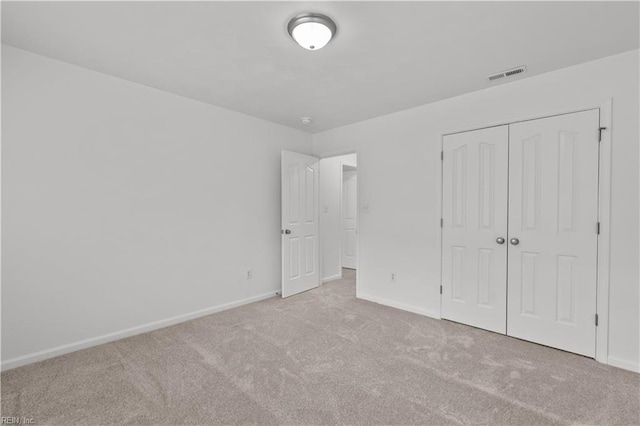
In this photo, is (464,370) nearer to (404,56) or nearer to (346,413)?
(346,413)

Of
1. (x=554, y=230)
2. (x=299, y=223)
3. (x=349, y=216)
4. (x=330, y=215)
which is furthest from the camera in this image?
(x=349, y=216)

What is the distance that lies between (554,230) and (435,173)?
4.02ft

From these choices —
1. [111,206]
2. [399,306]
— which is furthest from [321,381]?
[111,206]

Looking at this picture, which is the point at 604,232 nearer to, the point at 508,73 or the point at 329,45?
the point at 508,73

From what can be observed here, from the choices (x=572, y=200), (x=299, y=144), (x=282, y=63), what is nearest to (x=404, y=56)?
(x=282, y=63)

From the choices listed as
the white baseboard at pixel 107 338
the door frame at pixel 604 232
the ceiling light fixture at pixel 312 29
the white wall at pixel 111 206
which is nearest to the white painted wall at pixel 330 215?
the white wall at pixel 111 206

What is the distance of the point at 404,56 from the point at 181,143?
95.1 inches

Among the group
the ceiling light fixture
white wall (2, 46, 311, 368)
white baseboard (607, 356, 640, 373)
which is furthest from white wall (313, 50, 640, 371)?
the ceiling light fixture

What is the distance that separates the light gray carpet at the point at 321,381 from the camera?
5.78ft

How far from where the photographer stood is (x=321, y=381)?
82.5 inches

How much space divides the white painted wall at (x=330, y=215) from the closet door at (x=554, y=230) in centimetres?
276

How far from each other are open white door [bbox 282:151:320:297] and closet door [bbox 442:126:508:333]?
6.40ft

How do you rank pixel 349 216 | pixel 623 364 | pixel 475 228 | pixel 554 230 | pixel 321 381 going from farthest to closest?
pixel 349 216, pixel 475 228, pixel 554 230, pixel 623 364, pixel 321 381

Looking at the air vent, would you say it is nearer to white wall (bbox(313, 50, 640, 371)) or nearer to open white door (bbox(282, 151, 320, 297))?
white wall (bbox(313, 50, 640, 371))
